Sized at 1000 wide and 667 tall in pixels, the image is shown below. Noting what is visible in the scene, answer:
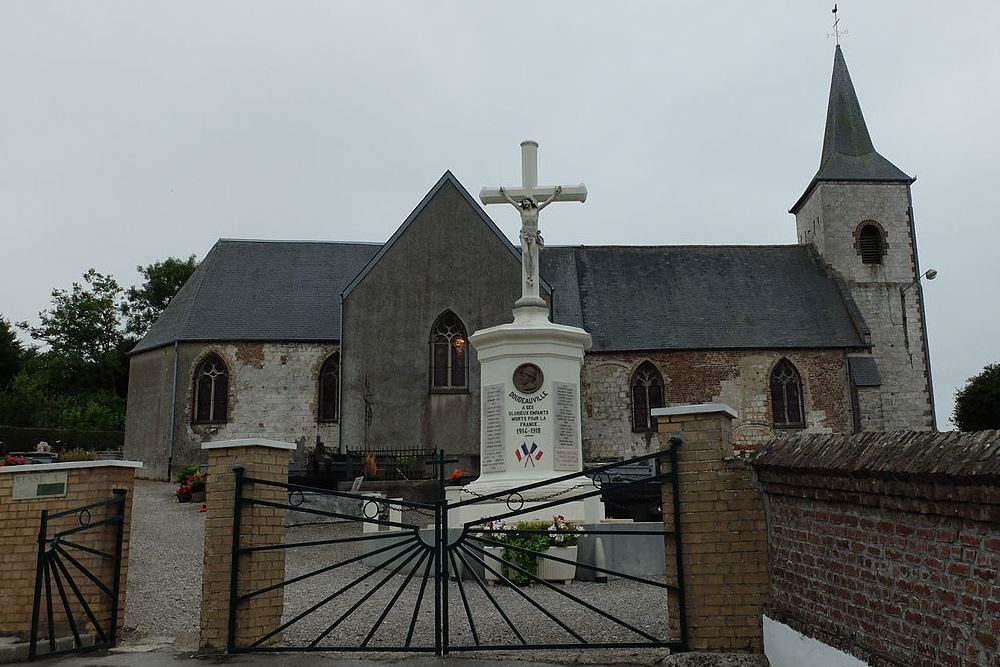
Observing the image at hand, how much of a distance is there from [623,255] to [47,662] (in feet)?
83.2

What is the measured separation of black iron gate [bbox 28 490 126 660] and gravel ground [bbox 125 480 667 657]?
0.43 meters

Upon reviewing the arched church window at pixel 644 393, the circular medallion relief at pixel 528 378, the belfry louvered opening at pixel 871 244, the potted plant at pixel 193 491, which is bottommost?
the potted plant at pixel 193 491

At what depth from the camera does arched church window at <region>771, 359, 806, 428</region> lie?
25.1 metres

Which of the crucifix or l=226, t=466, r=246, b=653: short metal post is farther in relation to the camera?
the crucifix

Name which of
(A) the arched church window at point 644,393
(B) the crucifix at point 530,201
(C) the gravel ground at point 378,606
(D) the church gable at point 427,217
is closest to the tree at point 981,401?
(A) the arched church window at point 644,393

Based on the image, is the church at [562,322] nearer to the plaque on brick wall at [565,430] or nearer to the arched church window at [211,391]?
the arched church window at [211,391]

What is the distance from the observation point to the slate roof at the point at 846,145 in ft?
94.3

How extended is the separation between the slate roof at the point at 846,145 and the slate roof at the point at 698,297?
9.61 ft

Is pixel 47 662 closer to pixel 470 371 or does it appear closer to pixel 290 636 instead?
pixel 290 636

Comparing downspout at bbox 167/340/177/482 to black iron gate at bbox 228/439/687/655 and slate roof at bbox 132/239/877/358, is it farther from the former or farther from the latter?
black iron gate at bbox 228/439/687/655

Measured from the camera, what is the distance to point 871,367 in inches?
980

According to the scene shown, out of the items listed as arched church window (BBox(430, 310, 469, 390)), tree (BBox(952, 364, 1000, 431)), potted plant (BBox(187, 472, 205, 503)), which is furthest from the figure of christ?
tree (BBox(952, 364, 1000, 431))

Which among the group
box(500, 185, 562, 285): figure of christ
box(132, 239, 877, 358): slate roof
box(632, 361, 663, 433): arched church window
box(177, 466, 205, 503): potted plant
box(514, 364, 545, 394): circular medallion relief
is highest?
box(132, 239, 877, 358): slate roof

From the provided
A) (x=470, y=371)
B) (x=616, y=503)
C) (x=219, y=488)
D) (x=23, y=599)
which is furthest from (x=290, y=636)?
(x=470, y=371)
